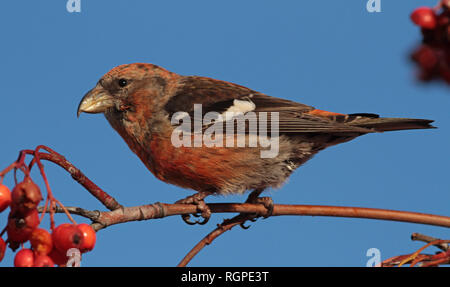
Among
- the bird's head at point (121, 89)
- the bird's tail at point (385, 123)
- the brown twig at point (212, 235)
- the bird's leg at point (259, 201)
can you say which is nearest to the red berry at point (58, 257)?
the brown twig at point (212, 235)

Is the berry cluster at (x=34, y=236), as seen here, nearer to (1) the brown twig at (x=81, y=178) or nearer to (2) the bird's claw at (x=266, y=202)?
(1) the brown twig at (x=81, y=178)

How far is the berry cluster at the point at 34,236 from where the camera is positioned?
1.96 m

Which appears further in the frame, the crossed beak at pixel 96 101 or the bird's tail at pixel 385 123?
the crossed beak at pixel 96 101

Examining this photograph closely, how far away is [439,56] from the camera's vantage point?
116cm

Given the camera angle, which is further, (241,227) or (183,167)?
(241,227)

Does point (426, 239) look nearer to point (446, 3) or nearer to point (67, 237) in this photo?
point (446, 3)

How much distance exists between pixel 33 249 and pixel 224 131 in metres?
2.15

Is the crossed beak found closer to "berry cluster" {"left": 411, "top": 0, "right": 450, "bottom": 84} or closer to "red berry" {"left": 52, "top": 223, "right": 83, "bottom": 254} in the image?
"red berry" {"left": 52, "top": 223, "right": 83, "bottom": 254}

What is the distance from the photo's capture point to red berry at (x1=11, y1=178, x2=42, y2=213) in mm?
1859
